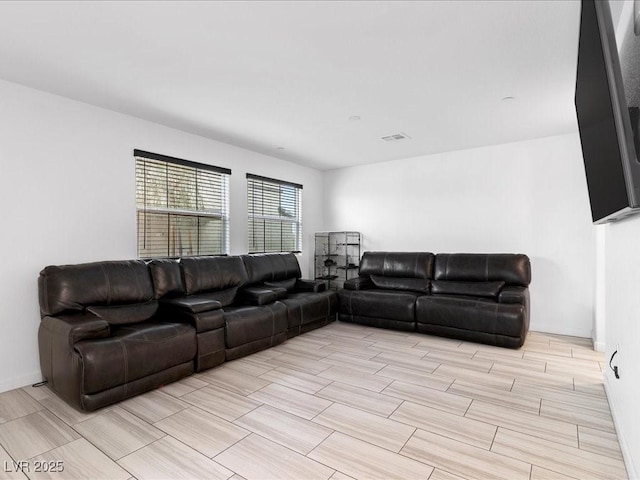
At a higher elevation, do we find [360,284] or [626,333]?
[626,333]

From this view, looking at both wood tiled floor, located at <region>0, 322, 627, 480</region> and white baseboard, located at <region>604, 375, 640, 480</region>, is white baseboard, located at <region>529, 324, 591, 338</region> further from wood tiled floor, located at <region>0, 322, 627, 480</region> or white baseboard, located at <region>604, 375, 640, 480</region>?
white baseboard, located at <region>604, 375, 640, 480</region>

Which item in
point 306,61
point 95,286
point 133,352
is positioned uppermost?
point 306,61

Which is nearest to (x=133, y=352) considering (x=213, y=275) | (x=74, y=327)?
(x=74, y=327)

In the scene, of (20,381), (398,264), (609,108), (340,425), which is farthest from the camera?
(398,264)

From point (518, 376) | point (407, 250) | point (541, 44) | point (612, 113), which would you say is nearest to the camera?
point (612, 113)

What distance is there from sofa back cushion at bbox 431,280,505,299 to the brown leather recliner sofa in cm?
178

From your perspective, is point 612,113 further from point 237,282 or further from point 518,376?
point 237,282

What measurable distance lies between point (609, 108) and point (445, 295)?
351cm

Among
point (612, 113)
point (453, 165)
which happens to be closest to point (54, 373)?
point (612, 113)

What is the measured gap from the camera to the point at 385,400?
260 cm

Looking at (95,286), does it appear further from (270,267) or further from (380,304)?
(380,304)

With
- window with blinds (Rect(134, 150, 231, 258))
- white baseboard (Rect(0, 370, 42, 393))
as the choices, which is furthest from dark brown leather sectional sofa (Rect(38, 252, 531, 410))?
window with blinds (Rect(134, 150, 231, 258))

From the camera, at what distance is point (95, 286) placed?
296cm

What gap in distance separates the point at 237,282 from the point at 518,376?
3.05 m
